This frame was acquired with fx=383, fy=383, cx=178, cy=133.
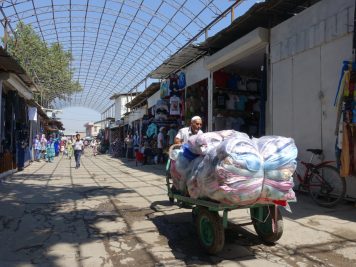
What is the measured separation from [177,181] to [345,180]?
11.1ft

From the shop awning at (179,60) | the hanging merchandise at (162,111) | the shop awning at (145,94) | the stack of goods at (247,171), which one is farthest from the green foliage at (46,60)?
the stack of goods at (247,171)

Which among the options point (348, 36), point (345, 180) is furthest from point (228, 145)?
point (348, 36)

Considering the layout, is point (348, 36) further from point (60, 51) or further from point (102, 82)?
point (102, 82)

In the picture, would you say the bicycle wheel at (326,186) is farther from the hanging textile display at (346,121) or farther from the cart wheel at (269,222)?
the cart wheel at (269,222)

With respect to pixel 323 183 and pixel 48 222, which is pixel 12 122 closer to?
pixel 48 222

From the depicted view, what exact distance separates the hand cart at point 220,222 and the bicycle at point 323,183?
8.28 feet

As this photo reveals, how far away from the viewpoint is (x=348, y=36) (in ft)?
24.1

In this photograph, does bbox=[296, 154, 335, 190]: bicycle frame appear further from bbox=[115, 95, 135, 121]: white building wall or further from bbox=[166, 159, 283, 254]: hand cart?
bbox=[115, 95, 135, 121]: white building wall

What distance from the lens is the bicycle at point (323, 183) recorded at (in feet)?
23.6

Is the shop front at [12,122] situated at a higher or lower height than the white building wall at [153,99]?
lower

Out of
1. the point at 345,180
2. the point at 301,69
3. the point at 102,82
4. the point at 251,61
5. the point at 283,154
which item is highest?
the point at 102,82

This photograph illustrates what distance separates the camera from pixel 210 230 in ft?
15.9

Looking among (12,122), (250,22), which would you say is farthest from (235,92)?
(12,122)

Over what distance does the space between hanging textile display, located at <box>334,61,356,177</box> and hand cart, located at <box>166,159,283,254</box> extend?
2.45m
